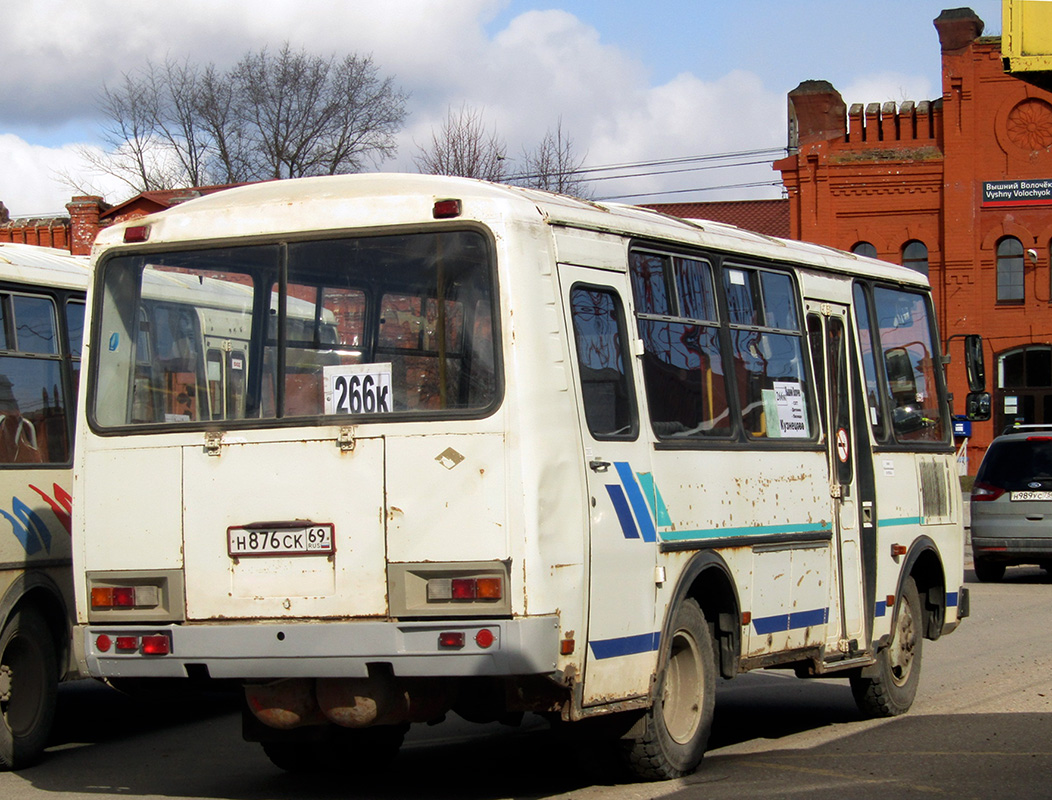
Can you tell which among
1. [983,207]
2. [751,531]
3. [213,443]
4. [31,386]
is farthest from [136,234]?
[983,207]

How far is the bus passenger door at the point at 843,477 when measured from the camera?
30.2 ft

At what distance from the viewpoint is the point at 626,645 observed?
22.8 feet

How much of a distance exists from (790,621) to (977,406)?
4.31 metres

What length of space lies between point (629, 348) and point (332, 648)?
2014 mm

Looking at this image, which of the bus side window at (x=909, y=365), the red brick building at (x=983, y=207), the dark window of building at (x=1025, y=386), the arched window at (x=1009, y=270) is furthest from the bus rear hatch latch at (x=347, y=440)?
the arched window at (x=1009, y=270)

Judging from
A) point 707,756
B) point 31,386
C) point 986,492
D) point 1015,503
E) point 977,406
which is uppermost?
point 31,386

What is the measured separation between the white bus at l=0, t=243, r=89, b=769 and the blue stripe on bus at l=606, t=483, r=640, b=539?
3.51 metres

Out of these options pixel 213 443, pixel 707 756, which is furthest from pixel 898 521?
pixel 213 443

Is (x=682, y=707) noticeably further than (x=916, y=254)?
No

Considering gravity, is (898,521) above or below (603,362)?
below

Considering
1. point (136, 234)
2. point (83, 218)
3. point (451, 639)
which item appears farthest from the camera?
point (83, 218)

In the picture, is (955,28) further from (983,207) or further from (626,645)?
(626,645)

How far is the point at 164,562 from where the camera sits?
691 centimetres

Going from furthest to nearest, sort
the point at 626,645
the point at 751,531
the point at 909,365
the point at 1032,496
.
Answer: the point at 1032,496 → the point at 909,365 → the point at 751,531 → the point at 626,645
